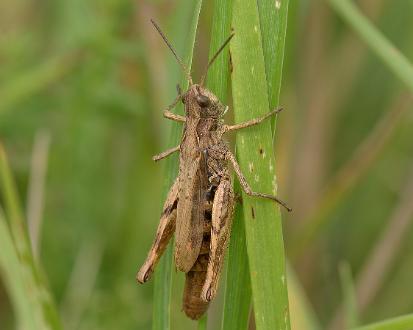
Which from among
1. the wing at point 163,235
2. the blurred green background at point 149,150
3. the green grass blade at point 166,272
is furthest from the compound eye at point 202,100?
the blurred green background at point 149,150

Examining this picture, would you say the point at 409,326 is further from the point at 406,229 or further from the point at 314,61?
the point at 314,61

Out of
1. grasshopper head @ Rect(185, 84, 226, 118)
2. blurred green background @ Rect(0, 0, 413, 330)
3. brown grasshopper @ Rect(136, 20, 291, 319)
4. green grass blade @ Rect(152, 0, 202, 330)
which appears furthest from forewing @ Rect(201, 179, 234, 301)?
blurred green background @ Rect(0, 0, 413, 330)

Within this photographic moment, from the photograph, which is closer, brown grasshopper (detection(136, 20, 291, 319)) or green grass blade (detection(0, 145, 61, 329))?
green grass blade (detection(0, 145, 61, 329))

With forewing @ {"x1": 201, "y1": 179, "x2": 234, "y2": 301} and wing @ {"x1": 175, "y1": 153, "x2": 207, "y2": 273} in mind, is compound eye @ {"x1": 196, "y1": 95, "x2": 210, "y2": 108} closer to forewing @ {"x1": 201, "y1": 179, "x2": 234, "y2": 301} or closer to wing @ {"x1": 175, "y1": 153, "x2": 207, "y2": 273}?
wing @ {"x1": 175, "y1": 153, "x2": 207, "y2": 273}

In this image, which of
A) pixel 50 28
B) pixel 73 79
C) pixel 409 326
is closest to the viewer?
pixel 409 326

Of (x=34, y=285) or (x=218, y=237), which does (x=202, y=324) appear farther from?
(x=34, y=285)

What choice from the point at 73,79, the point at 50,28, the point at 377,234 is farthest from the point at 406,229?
the point at 50,28
